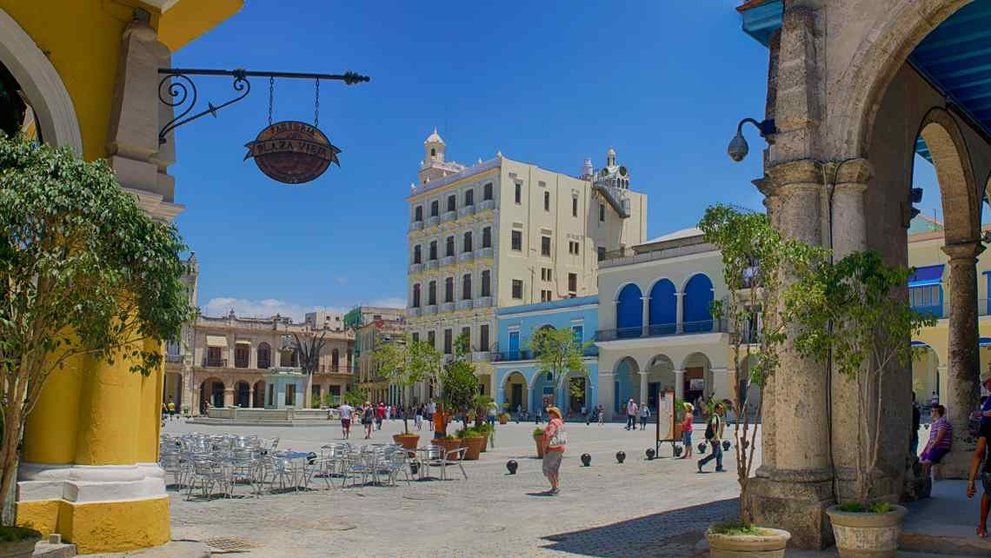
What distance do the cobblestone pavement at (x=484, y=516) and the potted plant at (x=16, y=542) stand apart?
347 cm

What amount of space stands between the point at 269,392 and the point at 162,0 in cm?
3800

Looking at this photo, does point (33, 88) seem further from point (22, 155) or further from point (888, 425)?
point (888, 425)

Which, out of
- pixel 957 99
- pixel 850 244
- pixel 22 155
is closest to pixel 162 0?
pixel 22 155

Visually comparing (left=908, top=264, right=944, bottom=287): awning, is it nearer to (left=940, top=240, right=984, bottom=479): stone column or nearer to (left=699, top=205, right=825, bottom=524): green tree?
(left=940, top=240, right=984, bottom=479): stone column

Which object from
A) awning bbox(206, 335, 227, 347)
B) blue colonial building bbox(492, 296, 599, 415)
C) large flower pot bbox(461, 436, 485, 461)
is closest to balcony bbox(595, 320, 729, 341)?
blue colonial building bbox(492, 296, 599, 415)

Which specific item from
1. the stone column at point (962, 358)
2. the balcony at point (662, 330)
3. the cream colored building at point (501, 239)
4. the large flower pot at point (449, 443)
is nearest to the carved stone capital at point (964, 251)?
the stone column at point (962, 358)

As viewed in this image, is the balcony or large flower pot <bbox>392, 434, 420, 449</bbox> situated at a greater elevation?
the balcony

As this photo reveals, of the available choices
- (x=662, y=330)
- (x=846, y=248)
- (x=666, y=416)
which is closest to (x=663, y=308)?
(x=662, y=330)

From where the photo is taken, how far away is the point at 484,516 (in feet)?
39.4

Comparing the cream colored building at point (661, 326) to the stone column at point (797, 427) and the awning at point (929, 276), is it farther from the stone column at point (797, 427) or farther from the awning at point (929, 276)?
the stone column at point (797, 427)

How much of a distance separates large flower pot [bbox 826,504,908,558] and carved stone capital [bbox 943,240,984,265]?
22.5 feet

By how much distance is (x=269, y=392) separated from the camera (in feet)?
148

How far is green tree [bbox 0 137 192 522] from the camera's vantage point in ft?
17.8

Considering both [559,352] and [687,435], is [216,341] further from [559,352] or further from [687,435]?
[687,435]
